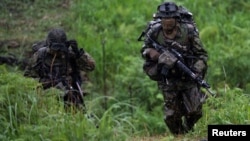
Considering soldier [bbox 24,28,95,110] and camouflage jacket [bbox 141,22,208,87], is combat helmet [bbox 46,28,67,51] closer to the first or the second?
soldier [bbox 24,28,95,110]

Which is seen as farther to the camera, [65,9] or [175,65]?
[65,9]

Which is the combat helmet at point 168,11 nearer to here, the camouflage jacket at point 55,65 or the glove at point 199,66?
the glove at point 199,66

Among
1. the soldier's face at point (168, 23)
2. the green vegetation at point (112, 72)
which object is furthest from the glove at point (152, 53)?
the green vegetation at point (112, 72)

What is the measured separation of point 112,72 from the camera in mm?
13383

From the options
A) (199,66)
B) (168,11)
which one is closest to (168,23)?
(168,11)

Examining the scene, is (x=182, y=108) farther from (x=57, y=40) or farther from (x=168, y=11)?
(x=57, y=40)

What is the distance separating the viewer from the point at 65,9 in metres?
15.7

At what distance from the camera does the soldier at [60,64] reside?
8.37 meters

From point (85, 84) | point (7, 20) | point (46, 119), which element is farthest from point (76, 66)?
point (7, 20)

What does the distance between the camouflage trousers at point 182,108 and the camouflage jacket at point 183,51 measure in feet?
0.48

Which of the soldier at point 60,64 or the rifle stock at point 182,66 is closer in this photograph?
the rifle stock at point 182,66

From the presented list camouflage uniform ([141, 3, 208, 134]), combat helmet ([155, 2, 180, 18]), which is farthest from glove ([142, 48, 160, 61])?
combat helmet ([155, 2, 180, 18])

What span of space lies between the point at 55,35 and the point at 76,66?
0.58 metres

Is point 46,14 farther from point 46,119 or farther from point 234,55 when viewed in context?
point 46,119
